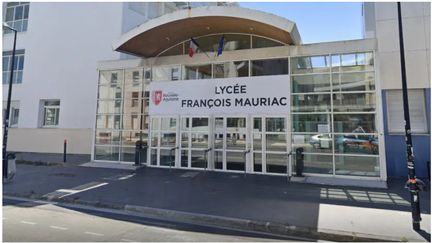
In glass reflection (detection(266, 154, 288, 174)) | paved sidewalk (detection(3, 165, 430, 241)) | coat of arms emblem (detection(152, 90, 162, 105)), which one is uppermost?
coat of arms emblem (detection(152, 90, 162, 105))

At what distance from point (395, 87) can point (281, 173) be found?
230 inches

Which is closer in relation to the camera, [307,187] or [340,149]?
[307,187]

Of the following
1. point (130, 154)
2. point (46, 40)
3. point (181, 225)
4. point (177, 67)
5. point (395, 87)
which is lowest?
point (181, 225)

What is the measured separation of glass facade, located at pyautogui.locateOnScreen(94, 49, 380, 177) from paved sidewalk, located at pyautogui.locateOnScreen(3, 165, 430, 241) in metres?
1.19

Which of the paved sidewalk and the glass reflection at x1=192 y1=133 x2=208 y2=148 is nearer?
the paved sidewalk

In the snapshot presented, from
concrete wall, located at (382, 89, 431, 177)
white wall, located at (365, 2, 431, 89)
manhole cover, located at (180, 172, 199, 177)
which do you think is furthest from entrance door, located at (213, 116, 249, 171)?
white wall, located at (365, 2, 431, 89)

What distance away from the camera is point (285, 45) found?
1270 centimetres

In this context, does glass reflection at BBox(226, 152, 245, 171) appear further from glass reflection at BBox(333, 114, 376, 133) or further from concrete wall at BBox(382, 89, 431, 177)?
concrete wall at BBox(382, 89, 431, 177)

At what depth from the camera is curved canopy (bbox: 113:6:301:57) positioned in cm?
1159

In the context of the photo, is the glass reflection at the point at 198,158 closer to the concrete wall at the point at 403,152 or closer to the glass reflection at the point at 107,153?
the glass reflection at the point at 107,153

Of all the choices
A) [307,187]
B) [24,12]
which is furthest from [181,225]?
[24,12]

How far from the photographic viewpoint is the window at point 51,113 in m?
20.8

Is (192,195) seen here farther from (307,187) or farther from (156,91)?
(156,91)

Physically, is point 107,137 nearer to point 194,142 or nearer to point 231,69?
point 194,142
